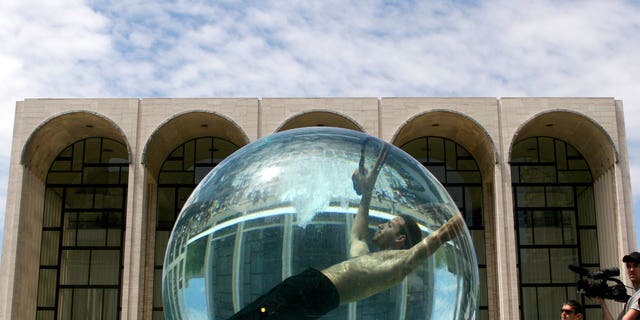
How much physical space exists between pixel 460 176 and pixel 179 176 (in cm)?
988

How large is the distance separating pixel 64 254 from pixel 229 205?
25922 mm

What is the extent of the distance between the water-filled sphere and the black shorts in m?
0.04

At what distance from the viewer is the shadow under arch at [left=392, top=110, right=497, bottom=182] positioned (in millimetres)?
28078

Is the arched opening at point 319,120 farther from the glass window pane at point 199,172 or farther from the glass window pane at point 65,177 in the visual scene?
the glass window pane at point 65,177

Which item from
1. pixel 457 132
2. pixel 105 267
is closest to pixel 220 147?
pixel 105 267

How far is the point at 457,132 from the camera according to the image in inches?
1168

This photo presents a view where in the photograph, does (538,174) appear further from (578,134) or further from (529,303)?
(529,303)

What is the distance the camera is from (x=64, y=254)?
1166 inches

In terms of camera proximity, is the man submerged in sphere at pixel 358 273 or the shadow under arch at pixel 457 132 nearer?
the man submerged in sphere at pixel 358 273

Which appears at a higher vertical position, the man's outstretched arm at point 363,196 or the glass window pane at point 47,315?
the man's outstretched arm at point 363,196

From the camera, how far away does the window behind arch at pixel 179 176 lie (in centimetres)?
2973

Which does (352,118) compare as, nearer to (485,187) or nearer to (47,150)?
(485,187)

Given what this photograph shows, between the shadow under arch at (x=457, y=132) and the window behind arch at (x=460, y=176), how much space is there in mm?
289

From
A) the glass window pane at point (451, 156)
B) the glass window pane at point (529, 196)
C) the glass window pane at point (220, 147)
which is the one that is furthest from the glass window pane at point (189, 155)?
the glass window pane at point (529, 196)
